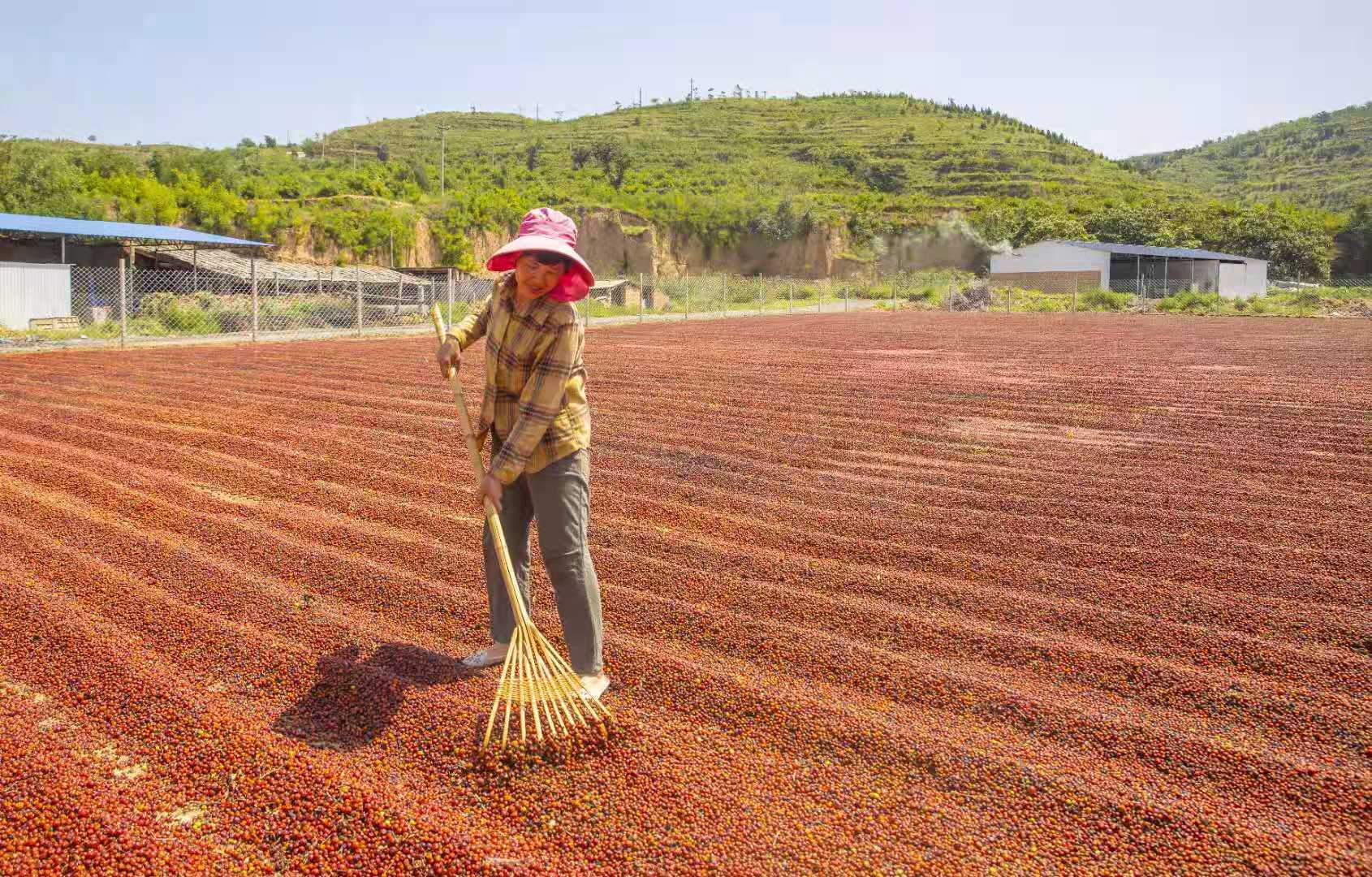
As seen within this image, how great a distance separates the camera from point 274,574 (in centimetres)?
476

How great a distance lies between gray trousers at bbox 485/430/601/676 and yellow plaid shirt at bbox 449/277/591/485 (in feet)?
0.24

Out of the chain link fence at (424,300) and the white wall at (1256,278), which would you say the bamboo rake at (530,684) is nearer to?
the chain link fence at (424,300)

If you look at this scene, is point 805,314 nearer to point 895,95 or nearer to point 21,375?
point 21,375

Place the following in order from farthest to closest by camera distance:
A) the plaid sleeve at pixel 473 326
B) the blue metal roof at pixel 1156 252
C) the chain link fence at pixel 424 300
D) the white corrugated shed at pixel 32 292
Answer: the blue metal roof at pixel 1156 252 < the chain link fence at pixel 424 300 < the white corrugated shed at pixel 32 292 < the plaid sleeve at pixel 473 326

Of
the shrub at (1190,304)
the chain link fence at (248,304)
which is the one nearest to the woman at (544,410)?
the chain link fence at (248,304)

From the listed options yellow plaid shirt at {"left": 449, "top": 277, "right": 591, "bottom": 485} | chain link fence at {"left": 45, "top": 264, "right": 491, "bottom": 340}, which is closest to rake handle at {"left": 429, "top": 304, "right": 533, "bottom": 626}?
yellow plaid shirt at {"left": 449, "top": 277, "right": 591, "bottom": 485}

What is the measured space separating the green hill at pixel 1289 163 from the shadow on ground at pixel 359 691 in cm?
9694

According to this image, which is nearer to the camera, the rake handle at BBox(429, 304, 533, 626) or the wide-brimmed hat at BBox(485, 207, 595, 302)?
the wide-brimmed hat at BBox(485, 207, 595, 302)

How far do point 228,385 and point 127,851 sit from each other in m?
9.67

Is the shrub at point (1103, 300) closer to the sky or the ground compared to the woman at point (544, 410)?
closer to the sky

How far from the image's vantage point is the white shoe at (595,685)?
3.47 meters

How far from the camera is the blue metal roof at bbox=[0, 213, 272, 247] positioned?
23.9 m

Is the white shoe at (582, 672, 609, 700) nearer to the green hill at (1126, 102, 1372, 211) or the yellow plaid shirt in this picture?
the yellow plaid shirt

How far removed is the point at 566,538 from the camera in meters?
3.39
